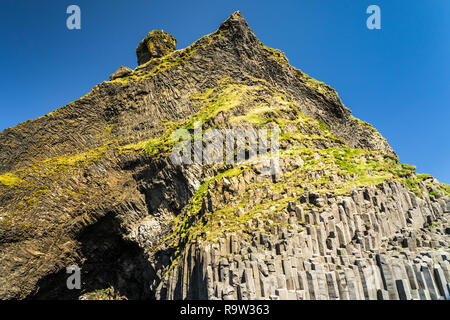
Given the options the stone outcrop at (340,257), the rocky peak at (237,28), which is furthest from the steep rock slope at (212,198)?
Result: the rocky peak at (237,28)

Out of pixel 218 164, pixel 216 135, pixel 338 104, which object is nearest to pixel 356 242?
pixel 218 164

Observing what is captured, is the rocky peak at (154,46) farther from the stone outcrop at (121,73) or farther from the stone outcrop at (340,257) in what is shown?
the stone outcrop at (340,257)

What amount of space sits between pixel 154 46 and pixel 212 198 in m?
49.6

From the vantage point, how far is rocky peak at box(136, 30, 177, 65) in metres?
60.7

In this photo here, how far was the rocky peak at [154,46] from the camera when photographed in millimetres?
60688

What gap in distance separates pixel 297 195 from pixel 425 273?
9.24 m

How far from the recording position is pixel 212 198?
23.0 meters

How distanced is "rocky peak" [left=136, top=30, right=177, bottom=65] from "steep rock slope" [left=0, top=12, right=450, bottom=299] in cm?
36

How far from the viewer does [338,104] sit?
5253cm

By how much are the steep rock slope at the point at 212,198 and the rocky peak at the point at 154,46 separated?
360 millimetres

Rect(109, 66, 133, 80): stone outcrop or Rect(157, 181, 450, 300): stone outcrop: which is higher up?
Rect(109, 66, 133, 80): stone outcrop

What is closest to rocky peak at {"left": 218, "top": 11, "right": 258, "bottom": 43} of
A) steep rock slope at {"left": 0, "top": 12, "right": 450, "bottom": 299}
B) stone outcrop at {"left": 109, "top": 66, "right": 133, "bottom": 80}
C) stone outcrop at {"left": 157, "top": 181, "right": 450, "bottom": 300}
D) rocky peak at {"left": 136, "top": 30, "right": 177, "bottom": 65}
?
steep rock slope at {"left": 0, "top": 12, "right": 450, "bottom": 299}

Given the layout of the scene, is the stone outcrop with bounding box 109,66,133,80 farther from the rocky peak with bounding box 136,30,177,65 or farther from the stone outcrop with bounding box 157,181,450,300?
the stone outcrop with bounding box 157,181,450,300
